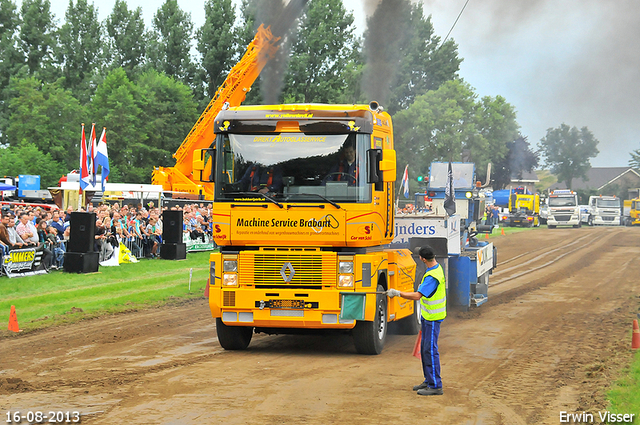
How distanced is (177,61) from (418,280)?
58.1 m

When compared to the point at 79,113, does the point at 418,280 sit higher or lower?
lower

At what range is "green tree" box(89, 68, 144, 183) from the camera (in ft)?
190

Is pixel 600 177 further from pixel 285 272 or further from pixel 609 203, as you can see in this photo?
pixel 285 272

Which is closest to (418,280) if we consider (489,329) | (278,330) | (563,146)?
(489,329)

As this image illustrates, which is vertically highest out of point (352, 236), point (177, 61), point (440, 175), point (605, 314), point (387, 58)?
point (177, 61)

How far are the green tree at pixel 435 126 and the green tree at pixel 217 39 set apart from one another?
15.3 metres

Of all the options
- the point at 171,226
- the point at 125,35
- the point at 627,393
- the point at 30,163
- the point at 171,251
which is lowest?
the point at 627,393

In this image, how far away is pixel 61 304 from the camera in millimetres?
15039

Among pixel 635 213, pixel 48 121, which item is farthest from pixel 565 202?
pixel 48 121

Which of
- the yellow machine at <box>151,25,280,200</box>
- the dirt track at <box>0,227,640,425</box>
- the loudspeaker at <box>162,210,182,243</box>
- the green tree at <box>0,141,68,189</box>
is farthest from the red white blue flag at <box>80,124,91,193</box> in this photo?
the green tree at <box>0,141,68,189</box>

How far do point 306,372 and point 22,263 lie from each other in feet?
39.5

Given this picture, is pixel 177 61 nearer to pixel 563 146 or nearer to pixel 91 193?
pixel 91 193

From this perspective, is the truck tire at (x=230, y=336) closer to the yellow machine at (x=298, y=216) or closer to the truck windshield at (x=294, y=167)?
the yellow machine at (x=298, y=216)

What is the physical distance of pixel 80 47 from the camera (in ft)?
221
